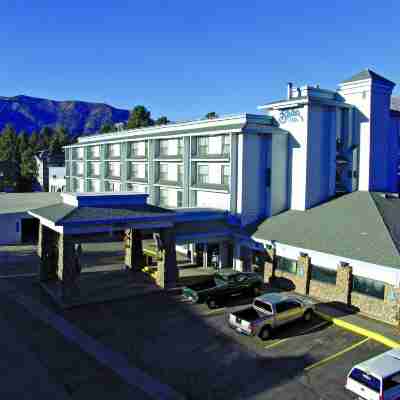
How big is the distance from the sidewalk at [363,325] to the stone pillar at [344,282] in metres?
0.93

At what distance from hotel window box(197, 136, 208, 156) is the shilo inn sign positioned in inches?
289

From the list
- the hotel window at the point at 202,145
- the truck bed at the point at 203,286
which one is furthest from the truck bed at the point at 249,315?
the hotel window at the point at 202,145

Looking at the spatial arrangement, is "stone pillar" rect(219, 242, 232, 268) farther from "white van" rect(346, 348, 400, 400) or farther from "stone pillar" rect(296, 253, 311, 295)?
"white van" rect(346, 348, 400, 400)

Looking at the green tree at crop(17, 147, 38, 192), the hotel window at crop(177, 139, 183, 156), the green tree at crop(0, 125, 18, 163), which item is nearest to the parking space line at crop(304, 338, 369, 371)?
the hotel window at crop(177, 139, 183, 156)

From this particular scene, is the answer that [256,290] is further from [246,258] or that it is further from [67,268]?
[67,268]

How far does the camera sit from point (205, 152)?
37406 millimetres

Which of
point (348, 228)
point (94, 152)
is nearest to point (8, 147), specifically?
point (94, 152)

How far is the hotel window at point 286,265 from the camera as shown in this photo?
27605 mm

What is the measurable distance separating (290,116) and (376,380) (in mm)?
23582

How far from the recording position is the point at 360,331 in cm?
2039

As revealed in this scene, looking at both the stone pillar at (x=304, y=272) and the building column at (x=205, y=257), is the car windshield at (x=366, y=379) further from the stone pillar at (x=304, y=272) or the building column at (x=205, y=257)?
the building column at (x=205, y=257)

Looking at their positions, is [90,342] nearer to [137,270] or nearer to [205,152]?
[137,270]

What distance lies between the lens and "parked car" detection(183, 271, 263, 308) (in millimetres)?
24125

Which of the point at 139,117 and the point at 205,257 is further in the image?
the point at 139,117
